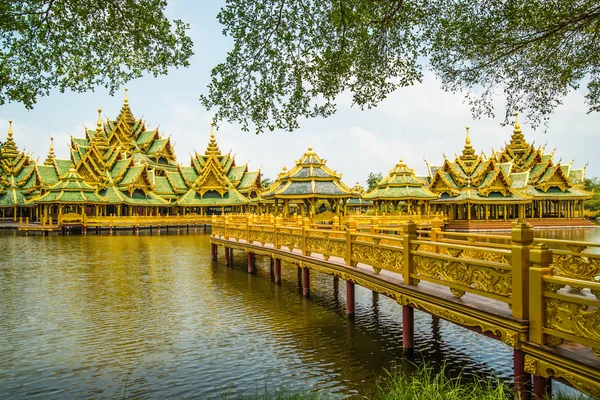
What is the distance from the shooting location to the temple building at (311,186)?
2850 centimetres

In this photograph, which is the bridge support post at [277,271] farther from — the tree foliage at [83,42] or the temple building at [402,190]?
the temple building at [402,190]

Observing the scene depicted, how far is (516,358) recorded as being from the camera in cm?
612

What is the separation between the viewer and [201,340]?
10281 mm

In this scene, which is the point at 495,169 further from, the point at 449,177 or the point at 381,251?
Result: the point at 381,251

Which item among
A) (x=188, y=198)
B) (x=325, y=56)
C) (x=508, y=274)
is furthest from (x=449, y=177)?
(x=508, y=274)

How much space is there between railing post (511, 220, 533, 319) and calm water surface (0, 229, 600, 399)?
2.40 metres

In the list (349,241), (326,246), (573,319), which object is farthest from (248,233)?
(573,319)

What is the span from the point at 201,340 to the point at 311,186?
1909 cm

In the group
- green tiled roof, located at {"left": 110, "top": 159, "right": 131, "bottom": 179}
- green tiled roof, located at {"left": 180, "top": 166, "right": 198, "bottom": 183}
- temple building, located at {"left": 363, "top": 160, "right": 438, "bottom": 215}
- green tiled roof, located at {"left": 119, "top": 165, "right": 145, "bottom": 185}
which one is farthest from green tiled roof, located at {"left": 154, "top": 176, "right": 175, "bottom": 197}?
temple building, located at {"left": 363, "top": 160, "right": 438, "bottom": 215}

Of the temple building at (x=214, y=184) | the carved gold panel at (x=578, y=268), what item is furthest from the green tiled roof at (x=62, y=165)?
the carved gold panel at (x=578, y=268)

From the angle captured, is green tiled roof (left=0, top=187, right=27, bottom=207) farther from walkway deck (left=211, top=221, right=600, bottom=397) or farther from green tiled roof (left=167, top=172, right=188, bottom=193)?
walkway deck (left=211, top=221, right=600, bottom=397)

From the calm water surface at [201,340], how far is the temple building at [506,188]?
125 feet

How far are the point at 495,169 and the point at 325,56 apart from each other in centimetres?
4513

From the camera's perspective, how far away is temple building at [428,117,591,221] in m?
50.8
